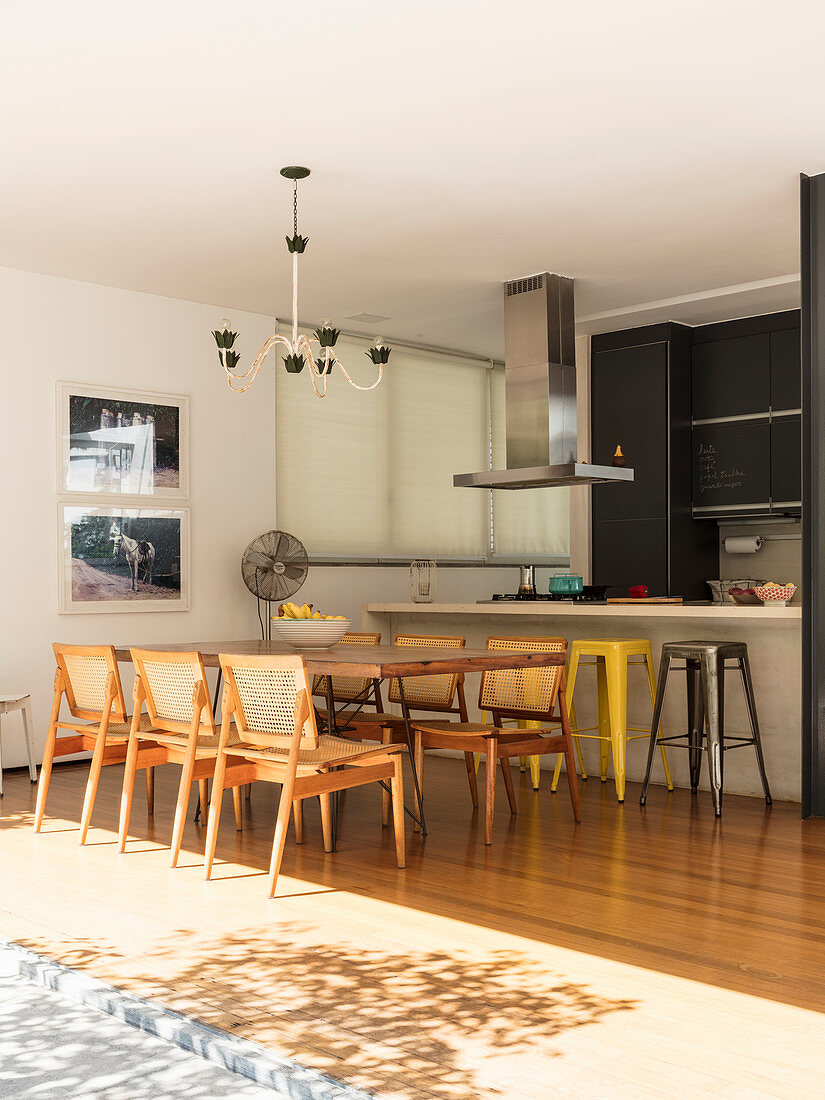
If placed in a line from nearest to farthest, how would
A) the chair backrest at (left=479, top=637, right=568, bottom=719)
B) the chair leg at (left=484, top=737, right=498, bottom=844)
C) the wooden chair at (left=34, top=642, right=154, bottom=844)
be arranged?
the chair leg at (left=484, top=737, right=498, bottom=844), the wooden chair at (left=34, top=642, right=154, bottom=844), the chair backrest at (left=479, top=637, right=568, bottom=719)

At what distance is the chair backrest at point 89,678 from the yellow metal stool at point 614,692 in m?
2.16

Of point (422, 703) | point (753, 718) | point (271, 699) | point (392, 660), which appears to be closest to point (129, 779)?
point (271, 699)

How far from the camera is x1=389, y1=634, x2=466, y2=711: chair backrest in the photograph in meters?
5.28

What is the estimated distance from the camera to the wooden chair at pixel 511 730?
4.47m

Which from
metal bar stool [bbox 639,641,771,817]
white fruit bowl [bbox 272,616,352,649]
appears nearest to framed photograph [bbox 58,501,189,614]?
white fruit bowl [bbox 272,616,352,649]

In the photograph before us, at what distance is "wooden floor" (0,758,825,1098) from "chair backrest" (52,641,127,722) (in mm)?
508

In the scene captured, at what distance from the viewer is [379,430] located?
333 inches

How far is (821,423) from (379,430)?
4052 mm

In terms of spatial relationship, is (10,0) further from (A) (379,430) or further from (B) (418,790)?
(A) (379,430)

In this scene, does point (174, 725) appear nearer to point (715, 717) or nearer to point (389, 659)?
point (389, 659)

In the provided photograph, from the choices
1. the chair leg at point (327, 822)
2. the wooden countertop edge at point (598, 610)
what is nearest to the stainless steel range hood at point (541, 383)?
the wooden countertop edge at point (598, 610)

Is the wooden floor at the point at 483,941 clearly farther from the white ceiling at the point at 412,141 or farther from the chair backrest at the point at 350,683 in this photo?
the white ceiling at the point at 412,141

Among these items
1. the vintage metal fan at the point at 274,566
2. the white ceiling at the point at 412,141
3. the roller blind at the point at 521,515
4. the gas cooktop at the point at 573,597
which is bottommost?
the gas cooktop at the point at 573,597

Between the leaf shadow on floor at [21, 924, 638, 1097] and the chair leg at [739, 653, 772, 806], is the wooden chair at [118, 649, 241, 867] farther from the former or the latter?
the chair leg at [739, 653, 772, 806]
